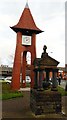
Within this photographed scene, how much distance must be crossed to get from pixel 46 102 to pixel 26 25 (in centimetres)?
2195

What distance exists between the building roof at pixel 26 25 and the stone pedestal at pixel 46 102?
21.1 m

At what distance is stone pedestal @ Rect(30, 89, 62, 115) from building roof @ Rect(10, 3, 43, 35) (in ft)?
69.1

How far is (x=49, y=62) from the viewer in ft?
51.9

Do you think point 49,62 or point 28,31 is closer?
point 49,62

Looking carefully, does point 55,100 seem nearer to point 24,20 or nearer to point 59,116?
point 59,116

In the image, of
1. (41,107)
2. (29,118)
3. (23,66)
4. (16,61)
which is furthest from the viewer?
(23,66)

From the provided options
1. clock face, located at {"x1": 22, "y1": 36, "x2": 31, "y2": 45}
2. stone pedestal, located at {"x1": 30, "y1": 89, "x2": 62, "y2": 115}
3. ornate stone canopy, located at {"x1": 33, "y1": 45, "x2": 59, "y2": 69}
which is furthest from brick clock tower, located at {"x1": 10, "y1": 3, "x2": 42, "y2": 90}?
stone pedestal, located at {"x1": 30, "y1": 89, "x2": 62, "y2": 115}

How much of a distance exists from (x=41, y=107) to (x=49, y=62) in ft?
9.32

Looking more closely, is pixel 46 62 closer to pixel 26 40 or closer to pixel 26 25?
pixel 26 40

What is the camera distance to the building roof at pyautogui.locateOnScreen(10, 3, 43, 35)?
3541 centimetres

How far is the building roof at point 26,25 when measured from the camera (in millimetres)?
35406

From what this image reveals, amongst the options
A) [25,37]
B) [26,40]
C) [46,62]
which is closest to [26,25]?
[25,37]

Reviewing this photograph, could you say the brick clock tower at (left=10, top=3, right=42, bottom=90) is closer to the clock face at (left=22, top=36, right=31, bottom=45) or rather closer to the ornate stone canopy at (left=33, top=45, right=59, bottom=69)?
the clock face at (left=22, top=36, right=31, bottom=45)

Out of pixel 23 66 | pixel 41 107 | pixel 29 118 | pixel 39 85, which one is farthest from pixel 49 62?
pixel 23 66
